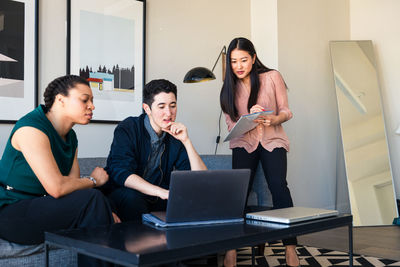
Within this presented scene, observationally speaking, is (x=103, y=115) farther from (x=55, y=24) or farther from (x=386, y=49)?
(x=386, y=49)

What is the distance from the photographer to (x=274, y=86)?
272cm

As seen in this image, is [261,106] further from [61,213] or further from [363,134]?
[363,134]

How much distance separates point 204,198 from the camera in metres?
1.46

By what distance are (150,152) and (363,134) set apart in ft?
9.28

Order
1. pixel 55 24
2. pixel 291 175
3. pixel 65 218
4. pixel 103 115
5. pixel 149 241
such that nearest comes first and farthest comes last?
pixel 149 241
pixel 65 218
pixel 55 24
pixel 103 115
pixel 291 175

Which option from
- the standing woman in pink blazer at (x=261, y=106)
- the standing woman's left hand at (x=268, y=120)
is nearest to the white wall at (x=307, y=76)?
the standing woman in pink blazer at (x=261, y=106)

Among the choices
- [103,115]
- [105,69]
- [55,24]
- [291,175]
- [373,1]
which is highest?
[373,1]

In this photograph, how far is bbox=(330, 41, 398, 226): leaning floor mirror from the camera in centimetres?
413

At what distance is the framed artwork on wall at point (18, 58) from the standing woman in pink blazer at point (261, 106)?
123 cm

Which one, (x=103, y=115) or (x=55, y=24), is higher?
(x=55, y=24)

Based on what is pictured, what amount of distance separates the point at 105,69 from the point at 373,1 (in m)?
3.05

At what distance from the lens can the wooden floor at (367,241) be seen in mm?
2940

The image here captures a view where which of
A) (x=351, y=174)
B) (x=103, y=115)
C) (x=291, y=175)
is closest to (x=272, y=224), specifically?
(x=103, y=115)

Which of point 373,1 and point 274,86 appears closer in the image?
point 274,86
